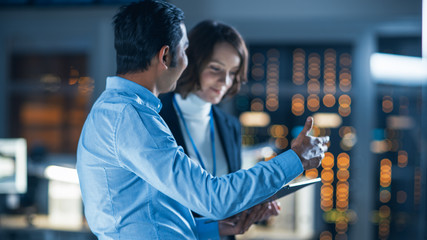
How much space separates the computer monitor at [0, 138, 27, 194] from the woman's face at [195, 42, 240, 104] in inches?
84.7

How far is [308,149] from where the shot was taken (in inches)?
36.5

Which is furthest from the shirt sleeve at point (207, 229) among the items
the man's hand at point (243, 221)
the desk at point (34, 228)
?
the desk at point (34, 228)

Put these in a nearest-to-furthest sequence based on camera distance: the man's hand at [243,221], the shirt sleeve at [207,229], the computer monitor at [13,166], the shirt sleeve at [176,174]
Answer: the shirt sleeve at [176,174] < the shirt sleeve at [207,229] < the man's hand at [243,221] < the computer monitor at [13,166]

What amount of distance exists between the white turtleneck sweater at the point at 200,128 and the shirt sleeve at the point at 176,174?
21.5 inches

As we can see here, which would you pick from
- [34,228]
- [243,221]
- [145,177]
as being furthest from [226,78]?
[34,228]

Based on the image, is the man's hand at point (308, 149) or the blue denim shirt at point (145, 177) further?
the man's hand at point (308, 149)

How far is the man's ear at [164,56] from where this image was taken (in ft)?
3.06

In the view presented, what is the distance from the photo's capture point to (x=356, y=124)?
3.79 meters

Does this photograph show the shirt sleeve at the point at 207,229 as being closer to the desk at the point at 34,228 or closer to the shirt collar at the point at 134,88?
the shirt collar at the point at 134,88

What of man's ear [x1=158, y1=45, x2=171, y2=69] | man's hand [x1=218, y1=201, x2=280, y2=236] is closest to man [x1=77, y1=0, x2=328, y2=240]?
man's ear [x1=158, y1=45, x2=171, y2=69]

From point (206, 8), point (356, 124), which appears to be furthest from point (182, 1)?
point (356, 124)

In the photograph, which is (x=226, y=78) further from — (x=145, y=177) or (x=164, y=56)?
(x=145, y=177)

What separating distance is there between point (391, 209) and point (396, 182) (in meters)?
0.27

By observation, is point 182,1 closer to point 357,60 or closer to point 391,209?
point 357,60
